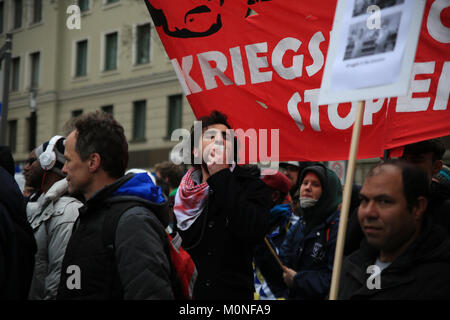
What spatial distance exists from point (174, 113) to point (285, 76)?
67.0 ft

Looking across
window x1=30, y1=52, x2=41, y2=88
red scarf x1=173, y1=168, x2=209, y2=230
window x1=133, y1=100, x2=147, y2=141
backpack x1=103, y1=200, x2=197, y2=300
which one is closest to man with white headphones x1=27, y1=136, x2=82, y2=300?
red scarf x1=173, y1=168, x2=209, y2=230

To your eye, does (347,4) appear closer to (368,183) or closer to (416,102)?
(368,183)

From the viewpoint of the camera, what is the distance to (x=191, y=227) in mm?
3781

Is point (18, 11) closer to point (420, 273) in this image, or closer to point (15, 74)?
point (15, 74)

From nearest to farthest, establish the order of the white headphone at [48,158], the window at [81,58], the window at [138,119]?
the white headphone at [48,158] < the window at [138,119] < the window at [81,58]

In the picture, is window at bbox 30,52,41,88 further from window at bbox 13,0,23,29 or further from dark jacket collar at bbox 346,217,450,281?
dark jacket collar at bbox 346,217,450,281

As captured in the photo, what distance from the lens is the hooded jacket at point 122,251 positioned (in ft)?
9.07

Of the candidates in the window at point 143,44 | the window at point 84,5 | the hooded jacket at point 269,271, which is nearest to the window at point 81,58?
the window at point 84,5

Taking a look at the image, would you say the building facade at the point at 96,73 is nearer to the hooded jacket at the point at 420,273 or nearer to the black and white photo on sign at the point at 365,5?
the black and white photo on sign at the point at 365,5

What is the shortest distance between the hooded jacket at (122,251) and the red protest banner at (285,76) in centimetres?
165

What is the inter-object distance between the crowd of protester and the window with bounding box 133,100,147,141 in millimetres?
22026

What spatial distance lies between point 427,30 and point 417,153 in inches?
33.4

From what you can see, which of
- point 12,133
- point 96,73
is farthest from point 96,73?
point 12,133
